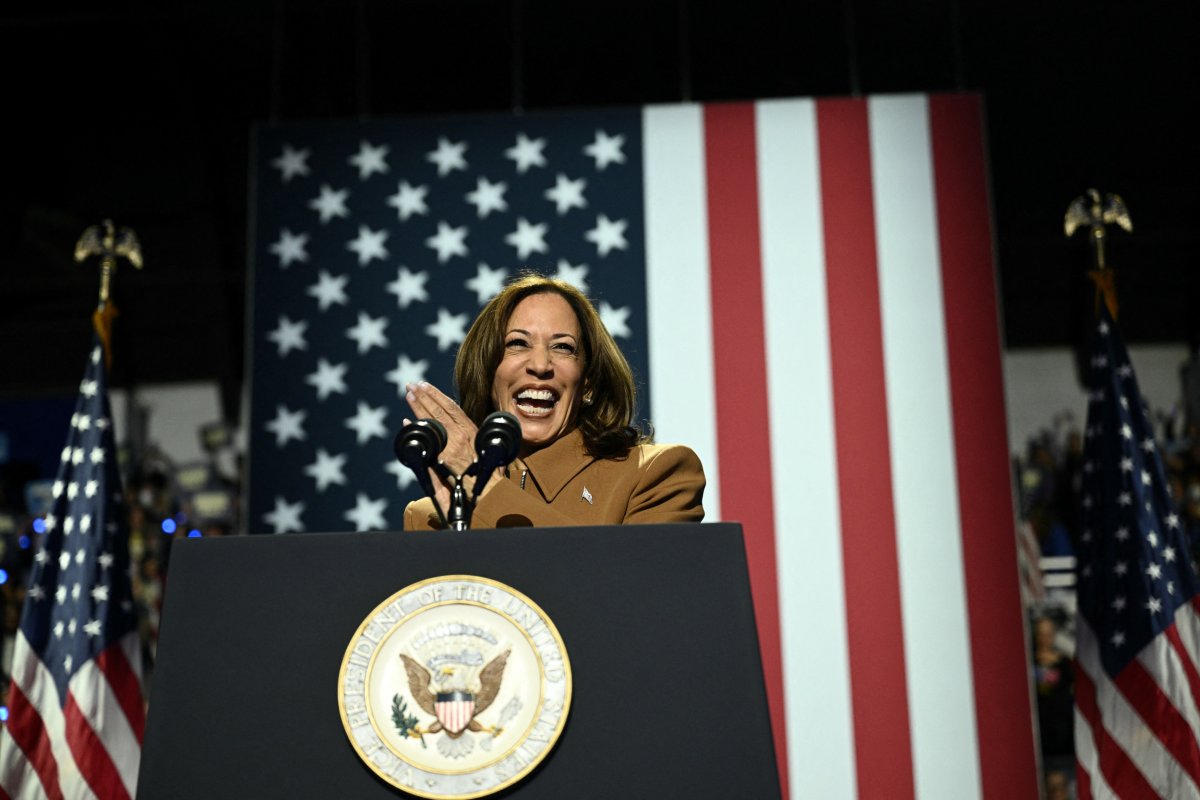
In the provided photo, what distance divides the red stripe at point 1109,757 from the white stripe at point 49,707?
2465mm

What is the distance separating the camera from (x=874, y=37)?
5832 mm

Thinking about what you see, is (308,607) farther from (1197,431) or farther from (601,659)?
(1197,431)

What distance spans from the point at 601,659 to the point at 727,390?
2543mm

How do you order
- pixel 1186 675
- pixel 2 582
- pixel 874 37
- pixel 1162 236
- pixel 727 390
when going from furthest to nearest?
pixel 1162 236
pixel 2 582
pixel 874 37
pixel 727 390
pixel 1186 675

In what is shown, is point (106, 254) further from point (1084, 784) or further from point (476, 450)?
point (1084, 784)

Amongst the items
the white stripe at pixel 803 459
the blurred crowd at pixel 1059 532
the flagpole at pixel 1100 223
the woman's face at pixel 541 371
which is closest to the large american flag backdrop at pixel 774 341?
the white stripe at pixel 803 459

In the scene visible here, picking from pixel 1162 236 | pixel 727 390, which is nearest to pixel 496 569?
pixel 727 390

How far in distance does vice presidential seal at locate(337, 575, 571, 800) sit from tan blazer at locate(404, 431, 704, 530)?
1.22 ft

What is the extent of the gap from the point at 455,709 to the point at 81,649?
2.52m

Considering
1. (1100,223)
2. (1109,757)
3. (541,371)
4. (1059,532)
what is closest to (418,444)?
(541,371)

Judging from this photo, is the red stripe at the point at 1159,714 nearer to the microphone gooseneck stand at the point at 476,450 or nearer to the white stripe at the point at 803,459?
the white stripe at the point at 803,459

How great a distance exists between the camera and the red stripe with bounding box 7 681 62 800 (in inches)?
122

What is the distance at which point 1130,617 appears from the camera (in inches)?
127

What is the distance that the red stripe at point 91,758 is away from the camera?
3086 millimetres
